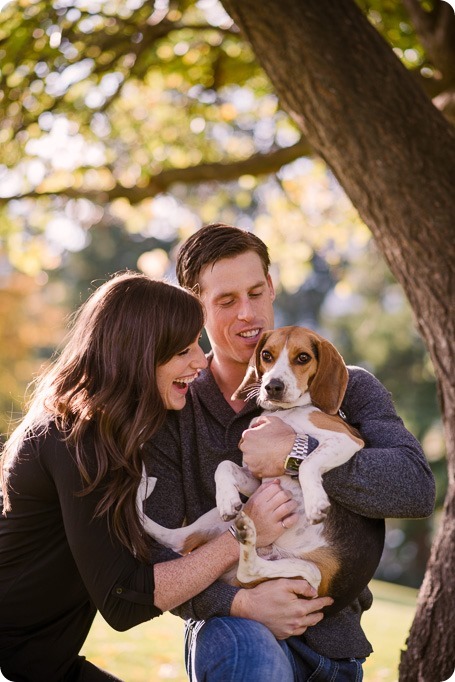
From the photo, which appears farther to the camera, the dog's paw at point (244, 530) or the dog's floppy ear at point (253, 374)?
the dog's floppy ear at point (253, 374)

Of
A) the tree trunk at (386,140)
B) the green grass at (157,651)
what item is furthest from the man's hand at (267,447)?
the green grass at (157,651)

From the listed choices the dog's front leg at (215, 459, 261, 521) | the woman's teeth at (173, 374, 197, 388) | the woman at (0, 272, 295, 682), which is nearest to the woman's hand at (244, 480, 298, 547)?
the woman at (0, 272, 295, 682)

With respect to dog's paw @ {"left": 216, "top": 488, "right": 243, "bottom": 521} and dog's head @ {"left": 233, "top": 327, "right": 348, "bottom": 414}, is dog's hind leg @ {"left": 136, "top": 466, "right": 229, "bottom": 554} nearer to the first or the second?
dog's paw @ {"left": 216, "top": 488, "right": 243, "bottom": 521}

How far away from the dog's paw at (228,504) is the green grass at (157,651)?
3430mm

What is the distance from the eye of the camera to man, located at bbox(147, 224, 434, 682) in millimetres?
3463

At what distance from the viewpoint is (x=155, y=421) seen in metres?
3.63

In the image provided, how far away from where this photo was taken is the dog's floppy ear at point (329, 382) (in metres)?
3.90

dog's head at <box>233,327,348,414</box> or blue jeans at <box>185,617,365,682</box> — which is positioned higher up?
dog's head at <box>233,327,348,414</box>

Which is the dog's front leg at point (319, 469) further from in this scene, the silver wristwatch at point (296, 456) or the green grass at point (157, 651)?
the green grass at point (157, 651)

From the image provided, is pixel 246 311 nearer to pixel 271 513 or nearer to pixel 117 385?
pixel 117 385

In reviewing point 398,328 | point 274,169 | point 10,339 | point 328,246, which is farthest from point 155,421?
point 398,328

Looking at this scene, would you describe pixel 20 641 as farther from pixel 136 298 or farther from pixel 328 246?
pixel 328 246

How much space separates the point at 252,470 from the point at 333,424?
0.41 m

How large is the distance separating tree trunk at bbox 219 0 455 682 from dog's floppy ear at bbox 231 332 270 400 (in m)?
0.97
